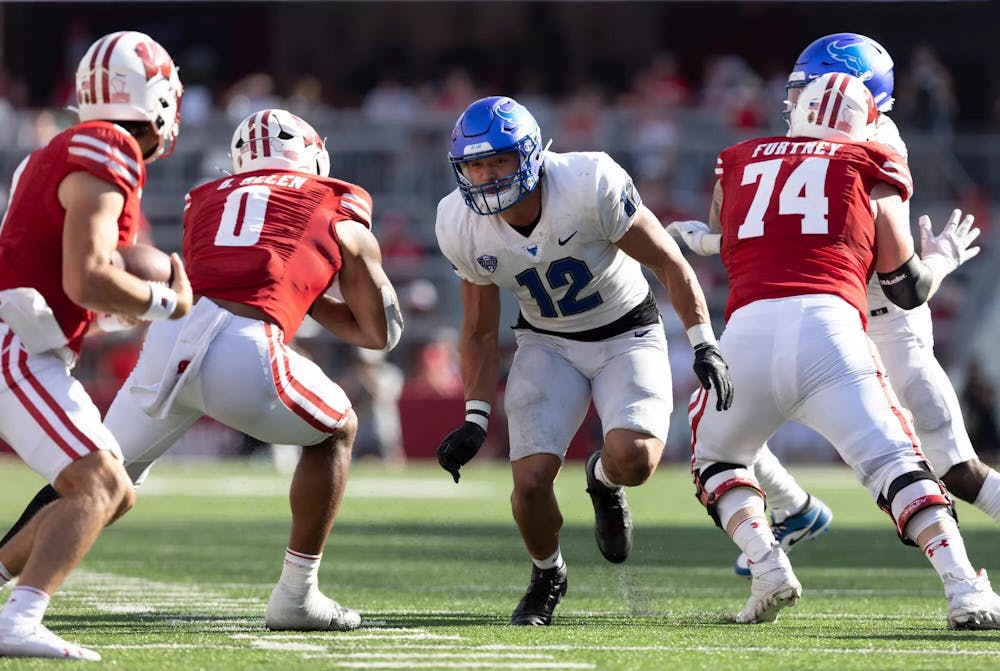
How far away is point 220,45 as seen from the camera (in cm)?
2422

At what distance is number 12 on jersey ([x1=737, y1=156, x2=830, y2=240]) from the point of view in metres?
5.53

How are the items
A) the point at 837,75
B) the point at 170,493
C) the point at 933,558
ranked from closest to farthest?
the point at 933,558 < the point at 837,75 < the point at 170,493

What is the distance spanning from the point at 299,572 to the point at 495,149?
1570 millimetres

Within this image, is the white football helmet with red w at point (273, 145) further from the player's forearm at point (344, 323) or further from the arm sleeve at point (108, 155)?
the arm sleeve at point (108, 155)

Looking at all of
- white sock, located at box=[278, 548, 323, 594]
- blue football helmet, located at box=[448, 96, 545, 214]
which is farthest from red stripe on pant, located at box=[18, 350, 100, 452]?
blue football helmet, located at box=[448, 96, 545, 214]

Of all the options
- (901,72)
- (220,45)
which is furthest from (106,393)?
(901,72)

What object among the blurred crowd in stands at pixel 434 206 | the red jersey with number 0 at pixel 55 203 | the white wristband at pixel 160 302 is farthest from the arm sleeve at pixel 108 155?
the blurred crowd in stands at pixel 434 206

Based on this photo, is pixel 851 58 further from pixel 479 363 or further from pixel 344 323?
pixel 344 323

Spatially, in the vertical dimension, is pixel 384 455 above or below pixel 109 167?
below

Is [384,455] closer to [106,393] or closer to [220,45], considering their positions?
[106,393]

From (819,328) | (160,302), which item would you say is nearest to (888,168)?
(819,328)

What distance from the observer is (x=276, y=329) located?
535 cm

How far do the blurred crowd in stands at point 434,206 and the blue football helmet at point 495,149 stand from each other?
11.7 m

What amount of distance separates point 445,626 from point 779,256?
1.67 meters
